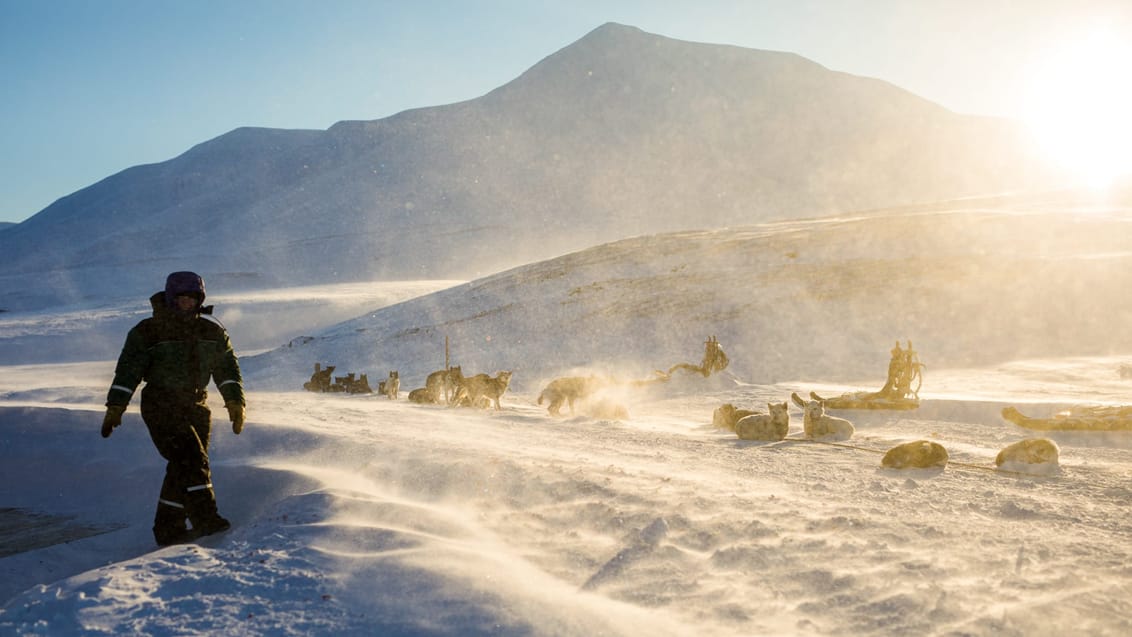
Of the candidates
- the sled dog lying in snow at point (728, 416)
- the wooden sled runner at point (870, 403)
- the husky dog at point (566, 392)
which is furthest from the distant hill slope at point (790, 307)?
the sled dog lying in snow at point (728, 416)

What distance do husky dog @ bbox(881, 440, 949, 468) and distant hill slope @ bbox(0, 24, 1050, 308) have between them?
63.1m

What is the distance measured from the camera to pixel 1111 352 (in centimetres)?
2269

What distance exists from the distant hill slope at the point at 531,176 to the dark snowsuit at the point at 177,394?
2498 inches

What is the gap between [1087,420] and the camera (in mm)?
11062

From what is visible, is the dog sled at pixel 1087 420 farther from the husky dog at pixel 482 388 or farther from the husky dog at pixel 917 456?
the husky dog at pixel 482 388

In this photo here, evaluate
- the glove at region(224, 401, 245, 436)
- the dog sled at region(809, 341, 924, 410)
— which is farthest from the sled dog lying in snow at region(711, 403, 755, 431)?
the glove at region(224, 401, 245, 436)

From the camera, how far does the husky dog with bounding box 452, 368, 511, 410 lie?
15.1 m

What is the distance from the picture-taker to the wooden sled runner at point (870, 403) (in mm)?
14164

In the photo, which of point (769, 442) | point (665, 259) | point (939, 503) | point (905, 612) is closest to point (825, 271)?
point (665, 259)

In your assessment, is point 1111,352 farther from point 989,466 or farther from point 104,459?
point 104,459

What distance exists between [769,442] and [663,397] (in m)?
8.37

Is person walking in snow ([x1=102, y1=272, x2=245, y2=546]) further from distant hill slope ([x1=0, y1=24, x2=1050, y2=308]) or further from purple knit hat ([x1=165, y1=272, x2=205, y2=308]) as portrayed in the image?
distant hill slope ([x1=0, y1=24, x2=1050, y2=308])

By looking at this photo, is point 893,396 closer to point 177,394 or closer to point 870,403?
point 870,403

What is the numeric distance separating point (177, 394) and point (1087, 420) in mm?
11441
